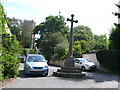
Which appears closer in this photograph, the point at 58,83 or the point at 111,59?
the point at 58,83

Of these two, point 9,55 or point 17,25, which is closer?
point 9,55

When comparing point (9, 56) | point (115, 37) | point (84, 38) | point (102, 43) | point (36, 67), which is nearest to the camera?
point (9, 56)

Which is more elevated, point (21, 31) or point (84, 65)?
point (21, 31)

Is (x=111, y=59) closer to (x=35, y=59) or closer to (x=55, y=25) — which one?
(x=35, y=59)

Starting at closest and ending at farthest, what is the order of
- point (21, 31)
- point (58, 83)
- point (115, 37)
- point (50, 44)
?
point (58, 83) → point (115, 37) → point (50, 44) → point (21, 31)

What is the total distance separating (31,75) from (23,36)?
127 ft

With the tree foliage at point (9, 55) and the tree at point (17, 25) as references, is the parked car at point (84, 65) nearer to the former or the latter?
the tree foliage at point (9, 55)

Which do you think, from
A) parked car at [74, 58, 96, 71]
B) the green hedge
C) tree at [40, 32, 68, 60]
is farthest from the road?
tree at [40, 32, 68, 60]

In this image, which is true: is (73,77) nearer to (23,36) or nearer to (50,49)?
(50,49)

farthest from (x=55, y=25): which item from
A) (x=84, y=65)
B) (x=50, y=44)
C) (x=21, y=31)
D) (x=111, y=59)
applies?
(x=111, y=59)

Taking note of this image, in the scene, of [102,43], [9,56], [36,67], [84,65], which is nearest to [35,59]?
[36,67]

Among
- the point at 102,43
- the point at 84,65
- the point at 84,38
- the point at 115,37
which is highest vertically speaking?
the point at 84,38

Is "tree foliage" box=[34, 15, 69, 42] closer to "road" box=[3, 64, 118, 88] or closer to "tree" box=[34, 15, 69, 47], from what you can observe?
"tree" box=[34, 15, 69, 47]

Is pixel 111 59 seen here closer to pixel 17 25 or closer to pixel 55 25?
pixel 55 25
